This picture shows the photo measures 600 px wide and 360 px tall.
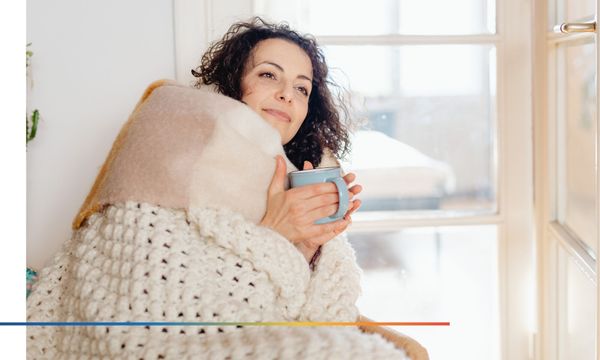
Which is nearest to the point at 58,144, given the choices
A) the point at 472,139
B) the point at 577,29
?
the point at 472,139

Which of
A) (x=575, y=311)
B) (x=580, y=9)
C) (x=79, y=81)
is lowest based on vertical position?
(x=575, y=311)

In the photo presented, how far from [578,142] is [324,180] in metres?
0.58

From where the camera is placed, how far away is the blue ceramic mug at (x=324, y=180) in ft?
3.69

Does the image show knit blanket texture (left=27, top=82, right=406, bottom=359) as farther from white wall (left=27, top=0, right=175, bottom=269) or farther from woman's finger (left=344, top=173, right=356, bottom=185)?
white wall (left=27, top=0, right=175, bottom=269)

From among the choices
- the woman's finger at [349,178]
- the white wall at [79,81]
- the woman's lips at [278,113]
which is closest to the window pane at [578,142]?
the woman's finger at [349,178]

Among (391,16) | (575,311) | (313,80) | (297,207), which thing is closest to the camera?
(297,207)

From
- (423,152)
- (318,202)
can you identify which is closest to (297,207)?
(318,202)

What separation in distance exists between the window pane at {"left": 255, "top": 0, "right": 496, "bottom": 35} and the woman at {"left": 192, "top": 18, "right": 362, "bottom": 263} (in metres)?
0.17

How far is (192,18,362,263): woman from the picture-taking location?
112cm

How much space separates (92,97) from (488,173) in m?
0.90

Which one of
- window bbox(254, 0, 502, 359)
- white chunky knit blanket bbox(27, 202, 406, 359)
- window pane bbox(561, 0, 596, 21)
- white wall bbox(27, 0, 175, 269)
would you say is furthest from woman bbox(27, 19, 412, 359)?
window pane bbox(561, 0, 596, 21)

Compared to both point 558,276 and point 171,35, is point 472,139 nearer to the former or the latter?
point 558,276

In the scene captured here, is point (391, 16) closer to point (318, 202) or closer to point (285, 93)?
point (285, 93)

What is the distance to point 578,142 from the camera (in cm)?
141
